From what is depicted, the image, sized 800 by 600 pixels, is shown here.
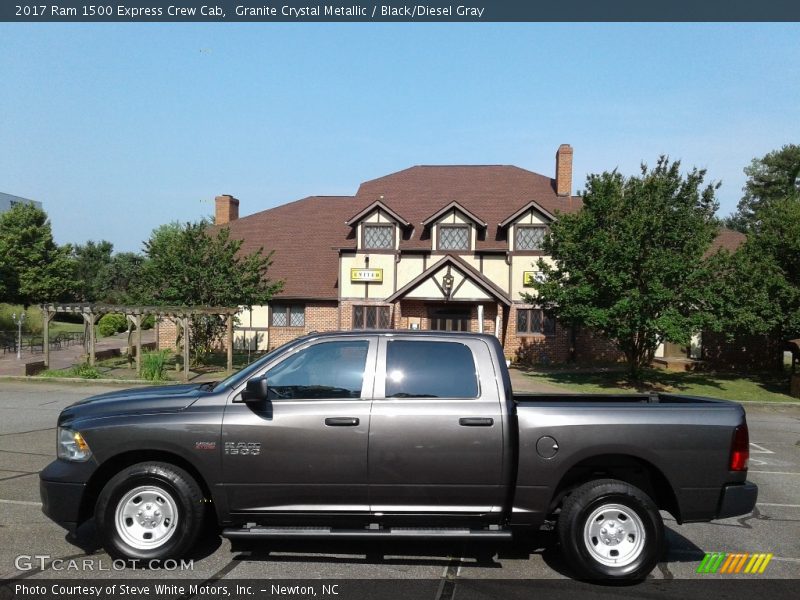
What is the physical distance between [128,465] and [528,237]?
2410 centimetres

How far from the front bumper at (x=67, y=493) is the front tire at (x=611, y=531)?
371 centimetres

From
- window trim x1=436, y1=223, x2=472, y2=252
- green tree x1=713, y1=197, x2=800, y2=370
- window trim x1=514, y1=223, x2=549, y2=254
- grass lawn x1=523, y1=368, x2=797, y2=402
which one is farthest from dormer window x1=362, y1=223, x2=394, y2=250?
green tree x1=713, y1=197, x2=800, y2=370

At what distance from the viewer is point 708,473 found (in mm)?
5004

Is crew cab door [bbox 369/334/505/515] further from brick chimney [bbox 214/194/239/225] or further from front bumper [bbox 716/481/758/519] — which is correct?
brick chimney [bbox 214/194/239/225]

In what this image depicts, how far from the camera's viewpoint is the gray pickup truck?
500 cm

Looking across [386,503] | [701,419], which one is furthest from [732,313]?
[386,503]

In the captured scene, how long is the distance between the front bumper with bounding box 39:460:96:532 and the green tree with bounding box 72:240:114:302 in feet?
207

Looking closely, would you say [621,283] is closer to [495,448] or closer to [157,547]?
[495,448]

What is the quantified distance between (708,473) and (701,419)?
410mm

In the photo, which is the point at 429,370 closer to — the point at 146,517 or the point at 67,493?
the point at 146,517

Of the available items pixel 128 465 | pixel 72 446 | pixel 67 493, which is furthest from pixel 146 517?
pixel 72 446

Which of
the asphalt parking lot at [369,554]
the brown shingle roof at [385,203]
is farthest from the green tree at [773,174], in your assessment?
the asphalt parking lot at [369,554]

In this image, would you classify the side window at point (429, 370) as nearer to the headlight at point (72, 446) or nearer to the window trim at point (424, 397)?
the window trim at point (424, 397)

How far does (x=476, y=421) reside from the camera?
16.5 ft
